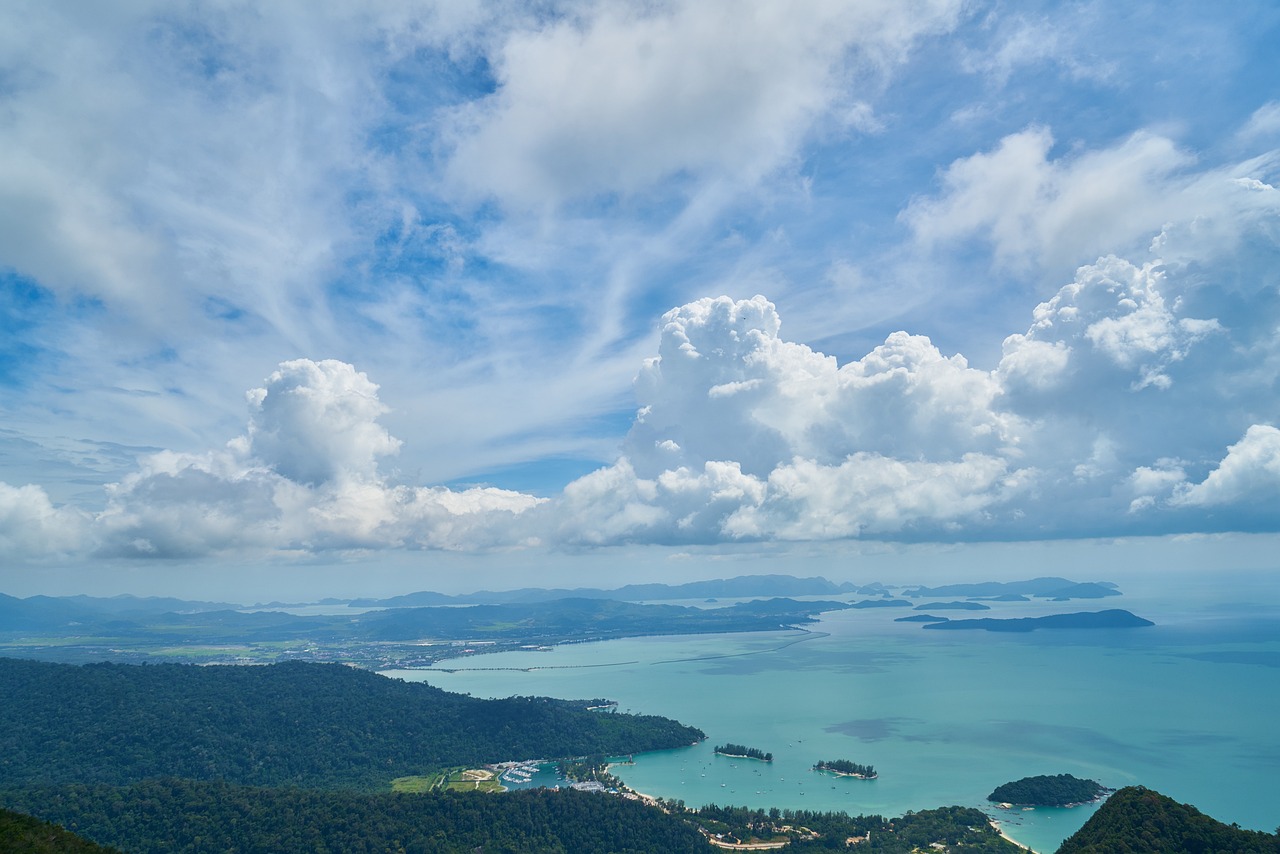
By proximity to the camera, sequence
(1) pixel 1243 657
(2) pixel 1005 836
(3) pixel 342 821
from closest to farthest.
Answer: (3) pixel 342 821, (2) pixel 1005 836, (1) pixel 1243 657

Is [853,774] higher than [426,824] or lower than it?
lower

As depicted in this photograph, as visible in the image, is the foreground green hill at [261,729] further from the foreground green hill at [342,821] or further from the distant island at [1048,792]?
the distant island at [1048,792]

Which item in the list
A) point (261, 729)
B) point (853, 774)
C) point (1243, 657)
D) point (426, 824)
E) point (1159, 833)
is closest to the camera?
point (1159, 833)

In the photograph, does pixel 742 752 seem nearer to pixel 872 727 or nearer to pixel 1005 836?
pixel 872 727

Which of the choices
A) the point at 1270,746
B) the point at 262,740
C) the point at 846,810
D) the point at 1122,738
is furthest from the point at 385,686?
the point at 1270,746

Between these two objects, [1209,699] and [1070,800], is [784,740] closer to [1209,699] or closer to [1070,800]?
[1070,800]

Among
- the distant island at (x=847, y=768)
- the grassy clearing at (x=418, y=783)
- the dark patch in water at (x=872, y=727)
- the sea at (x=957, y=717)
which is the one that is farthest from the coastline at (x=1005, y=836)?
the grassy clearing at (x=418, y=783)

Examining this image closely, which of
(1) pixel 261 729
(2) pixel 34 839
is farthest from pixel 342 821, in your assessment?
(1) pixel 261 729
